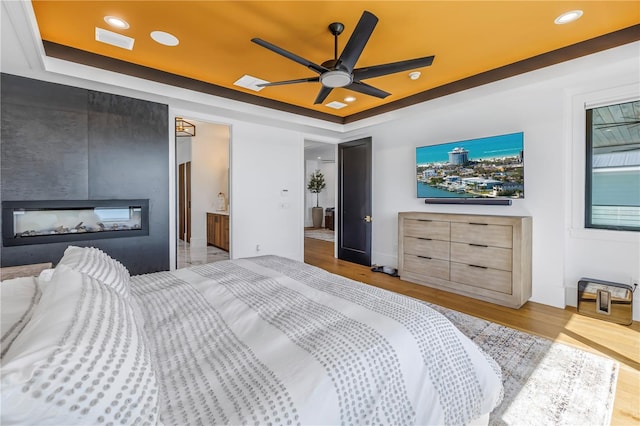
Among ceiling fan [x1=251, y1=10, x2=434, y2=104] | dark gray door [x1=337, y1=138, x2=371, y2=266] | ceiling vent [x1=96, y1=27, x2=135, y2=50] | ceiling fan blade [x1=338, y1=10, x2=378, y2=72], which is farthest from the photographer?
dark gray door [x1=337, y1=138, x2=371, y2=266]

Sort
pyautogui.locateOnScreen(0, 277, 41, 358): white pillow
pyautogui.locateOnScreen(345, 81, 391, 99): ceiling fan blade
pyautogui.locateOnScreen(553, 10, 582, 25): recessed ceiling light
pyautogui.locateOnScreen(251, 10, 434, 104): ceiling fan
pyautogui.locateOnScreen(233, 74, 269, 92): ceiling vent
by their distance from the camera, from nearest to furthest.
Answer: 1. pyautogui.locateOnScreen(0, 277, 41, 358): white pillow
2. pyautogui.locateOnScreen(251, 10, 434, 104): ceiling fan
3. pyautogui.locateOnScreen(553, 10, 582, 25): recessed ceiling light
4. pyautogui.locateOnScreen(345, 81, 391, 99): ceiling fan blade
5. pyautogui.locateOnScreen(233, 74, 269, 92): ceiling vent

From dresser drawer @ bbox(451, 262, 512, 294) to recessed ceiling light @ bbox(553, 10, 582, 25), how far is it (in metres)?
2.46

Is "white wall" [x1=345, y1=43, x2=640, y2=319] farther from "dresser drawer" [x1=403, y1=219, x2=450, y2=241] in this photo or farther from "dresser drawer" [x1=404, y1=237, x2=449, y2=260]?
"dresser drawer" [x1=404, y1=237, x2=449, y2=260]

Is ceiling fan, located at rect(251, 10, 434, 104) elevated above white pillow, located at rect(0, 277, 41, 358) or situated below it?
above

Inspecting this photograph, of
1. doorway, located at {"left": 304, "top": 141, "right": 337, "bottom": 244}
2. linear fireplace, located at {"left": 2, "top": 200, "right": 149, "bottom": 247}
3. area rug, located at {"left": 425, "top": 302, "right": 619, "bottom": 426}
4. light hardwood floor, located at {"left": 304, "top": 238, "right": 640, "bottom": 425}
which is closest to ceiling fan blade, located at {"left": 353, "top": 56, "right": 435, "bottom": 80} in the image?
area rug, located at {"left": 425, "top": 302, "right": 619, "bottom": 426}

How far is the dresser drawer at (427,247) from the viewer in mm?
3818

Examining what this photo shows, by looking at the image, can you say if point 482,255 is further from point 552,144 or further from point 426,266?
point 552,144

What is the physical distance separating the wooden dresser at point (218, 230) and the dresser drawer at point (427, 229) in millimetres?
3808

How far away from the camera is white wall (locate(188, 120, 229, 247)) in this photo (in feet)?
22.9

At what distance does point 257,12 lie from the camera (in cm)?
233

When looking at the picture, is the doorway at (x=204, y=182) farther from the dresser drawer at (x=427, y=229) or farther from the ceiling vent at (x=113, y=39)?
the dresser drawer at (x=427, y=229)

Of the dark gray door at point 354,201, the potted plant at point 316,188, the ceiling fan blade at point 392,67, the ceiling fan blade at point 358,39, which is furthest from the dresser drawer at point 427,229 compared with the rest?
the potted plant at point 316,188

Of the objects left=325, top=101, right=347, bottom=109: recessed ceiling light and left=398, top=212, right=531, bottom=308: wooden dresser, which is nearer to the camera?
left=398, top=212, right=531, bottom=308: wooden dresser

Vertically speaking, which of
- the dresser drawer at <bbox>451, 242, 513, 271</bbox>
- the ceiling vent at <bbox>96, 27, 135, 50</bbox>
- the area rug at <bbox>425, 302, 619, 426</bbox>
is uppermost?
the ceiling vent at <bbox>96, 27, 135, 50</bbox>
